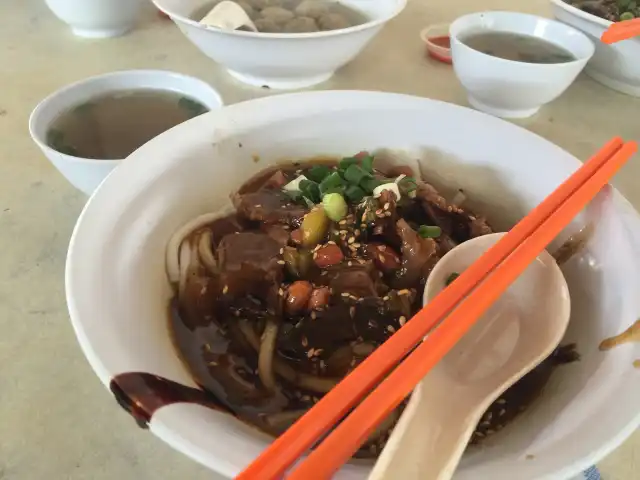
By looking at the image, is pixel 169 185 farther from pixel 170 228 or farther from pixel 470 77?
pixel 470 77

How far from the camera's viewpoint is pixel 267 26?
4.99 feet


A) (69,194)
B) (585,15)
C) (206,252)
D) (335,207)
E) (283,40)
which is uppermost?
(585,15)

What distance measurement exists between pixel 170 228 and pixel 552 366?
675 millimetres

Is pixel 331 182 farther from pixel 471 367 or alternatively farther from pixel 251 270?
pixel 471 367

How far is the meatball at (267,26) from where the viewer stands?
1.51 meters

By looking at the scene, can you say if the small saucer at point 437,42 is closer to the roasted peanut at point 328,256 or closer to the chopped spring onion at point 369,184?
the chopped spring onion at point 369,184

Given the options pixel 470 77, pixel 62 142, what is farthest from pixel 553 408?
pixel 62 142

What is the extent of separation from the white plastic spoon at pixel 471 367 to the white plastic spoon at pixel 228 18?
2.93 ft

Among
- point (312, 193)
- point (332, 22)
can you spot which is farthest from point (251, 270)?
point (332, 22)

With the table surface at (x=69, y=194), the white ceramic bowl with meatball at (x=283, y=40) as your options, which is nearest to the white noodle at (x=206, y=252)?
the table surface at (x=69, y=194)

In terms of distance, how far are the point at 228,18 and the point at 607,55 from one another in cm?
109

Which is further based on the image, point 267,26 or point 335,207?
point 267,26

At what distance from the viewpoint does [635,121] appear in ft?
5.14

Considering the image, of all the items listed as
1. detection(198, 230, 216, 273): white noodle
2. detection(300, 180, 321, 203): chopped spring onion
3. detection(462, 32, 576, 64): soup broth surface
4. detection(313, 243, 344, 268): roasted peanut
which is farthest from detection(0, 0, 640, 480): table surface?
detection(300, 180, 321, 203): chopped spring onion
